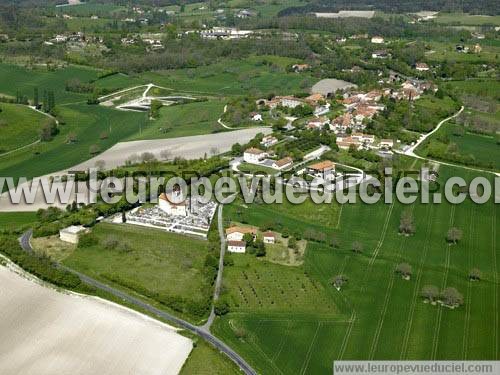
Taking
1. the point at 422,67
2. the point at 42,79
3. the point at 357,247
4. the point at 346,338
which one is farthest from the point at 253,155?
the point at 422,67

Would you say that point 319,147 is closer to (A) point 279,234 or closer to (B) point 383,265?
(A) point 279,234

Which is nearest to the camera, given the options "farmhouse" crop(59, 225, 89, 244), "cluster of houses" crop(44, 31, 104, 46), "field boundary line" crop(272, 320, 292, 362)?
"field boundary line" crop(272, 320, 292, 362)

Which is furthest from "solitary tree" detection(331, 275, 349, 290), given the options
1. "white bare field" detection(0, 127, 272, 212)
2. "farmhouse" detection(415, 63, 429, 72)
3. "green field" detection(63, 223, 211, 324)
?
"farmhouse" detection(415, 63, 429, 72)

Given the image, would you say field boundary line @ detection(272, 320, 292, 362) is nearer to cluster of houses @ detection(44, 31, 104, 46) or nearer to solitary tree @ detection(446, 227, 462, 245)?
solitary tree @ detection(446, 227, 462, 245)

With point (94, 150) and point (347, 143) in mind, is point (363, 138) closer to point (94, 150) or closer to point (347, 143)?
point (347, 143)

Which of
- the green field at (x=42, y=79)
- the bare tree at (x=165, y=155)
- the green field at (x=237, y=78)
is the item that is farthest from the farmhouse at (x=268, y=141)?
the green field at (x=42, y=79)
